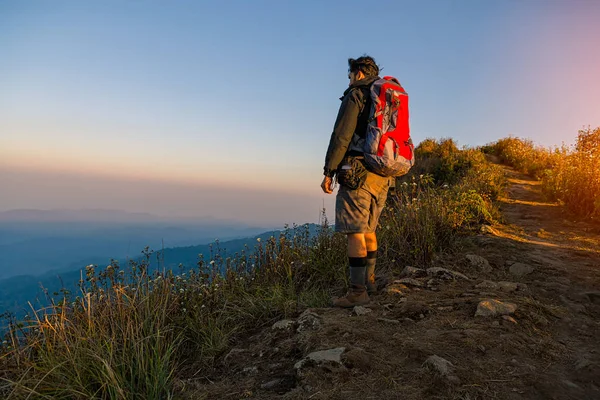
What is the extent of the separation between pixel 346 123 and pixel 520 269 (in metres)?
3.07

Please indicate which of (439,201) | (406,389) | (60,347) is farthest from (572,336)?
(60,347)

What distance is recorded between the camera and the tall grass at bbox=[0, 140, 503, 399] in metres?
2.53

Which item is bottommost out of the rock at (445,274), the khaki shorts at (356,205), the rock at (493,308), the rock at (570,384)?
the rock at (570,384)

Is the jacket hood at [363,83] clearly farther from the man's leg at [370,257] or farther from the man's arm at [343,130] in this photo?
the man's leg at [370,257]

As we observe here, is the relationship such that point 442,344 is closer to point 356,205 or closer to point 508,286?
point 356,205

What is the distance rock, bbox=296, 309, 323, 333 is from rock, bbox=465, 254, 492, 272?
2.51m

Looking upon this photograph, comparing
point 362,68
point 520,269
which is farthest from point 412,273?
point 362,68

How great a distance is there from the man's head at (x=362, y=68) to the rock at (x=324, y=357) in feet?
8.67

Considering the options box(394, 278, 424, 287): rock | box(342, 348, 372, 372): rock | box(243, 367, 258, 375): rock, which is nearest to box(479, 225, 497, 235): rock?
box(394, 278, 424, 287): rock

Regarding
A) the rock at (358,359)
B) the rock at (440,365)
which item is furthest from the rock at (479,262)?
the rock at (358,359)

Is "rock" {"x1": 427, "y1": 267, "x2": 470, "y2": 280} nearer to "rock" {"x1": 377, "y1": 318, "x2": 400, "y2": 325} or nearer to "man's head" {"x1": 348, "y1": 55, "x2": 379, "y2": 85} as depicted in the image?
"rock" {"x1": 377, "y1": 318, "x2": 400, "y2": 325}

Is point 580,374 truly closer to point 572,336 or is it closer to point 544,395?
point 544,395

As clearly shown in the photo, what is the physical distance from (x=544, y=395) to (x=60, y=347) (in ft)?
10.8

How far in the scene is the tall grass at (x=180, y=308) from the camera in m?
2.53
